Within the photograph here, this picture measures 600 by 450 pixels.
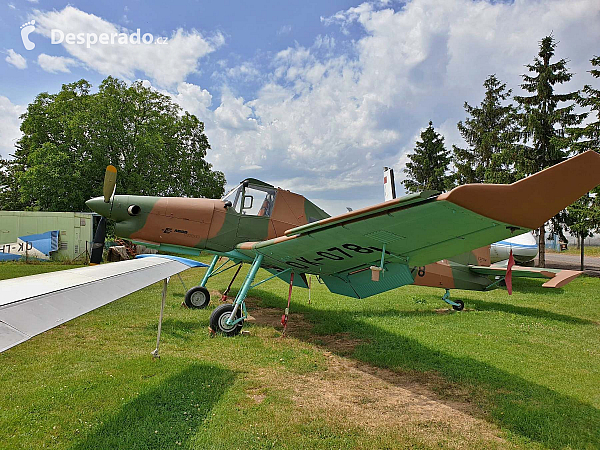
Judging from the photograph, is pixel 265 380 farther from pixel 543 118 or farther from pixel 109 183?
pixel 543 118

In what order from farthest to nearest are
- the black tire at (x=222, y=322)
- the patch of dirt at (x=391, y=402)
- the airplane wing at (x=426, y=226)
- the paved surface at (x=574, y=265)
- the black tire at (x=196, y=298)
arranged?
the paved surface at (x=574, y=265) < the black tire at (x=196, y=298) < the black tire at (x=222, y=322) < the patch of dirt at (x=391, y=402) < the airplane wing at (x=426, y=226)

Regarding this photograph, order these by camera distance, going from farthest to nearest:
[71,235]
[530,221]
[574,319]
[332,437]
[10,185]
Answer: [10,185] < [71,235] < [574,319] < [332,437] < [530,221]

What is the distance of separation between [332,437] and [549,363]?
4.09 m

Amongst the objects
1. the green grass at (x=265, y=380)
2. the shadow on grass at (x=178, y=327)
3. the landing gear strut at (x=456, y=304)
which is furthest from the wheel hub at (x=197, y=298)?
the landing gear strut at (x=456, y=304)

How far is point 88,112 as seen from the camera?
2653 cm

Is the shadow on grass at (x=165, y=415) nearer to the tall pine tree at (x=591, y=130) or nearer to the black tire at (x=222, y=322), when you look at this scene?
the black tire at (x=222, y=322)

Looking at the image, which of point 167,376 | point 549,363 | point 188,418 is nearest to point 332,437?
point 188,418

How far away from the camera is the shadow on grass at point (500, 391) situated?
3174 millimetres

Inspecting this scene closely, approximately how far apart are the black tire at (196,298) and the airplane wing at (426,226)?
2.86 metres

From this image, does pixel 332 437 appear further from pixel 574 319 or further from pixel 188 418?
pixel 574 319

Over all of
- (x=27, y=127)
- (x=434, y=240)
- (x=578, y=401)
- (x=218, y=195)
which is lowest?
(x=578, y=401)

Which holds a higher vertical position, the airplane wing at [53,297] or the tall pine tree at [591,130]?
the tall pine tree at [591,130]

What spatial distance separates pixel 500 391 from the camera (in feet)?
13.2

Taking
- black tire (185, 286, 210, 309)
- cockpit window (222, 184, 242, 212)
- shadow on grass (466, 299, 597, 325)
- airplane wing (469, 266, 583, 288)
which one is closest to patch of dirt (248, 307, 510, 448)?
cockpit window (222, 184, 242, 212)
